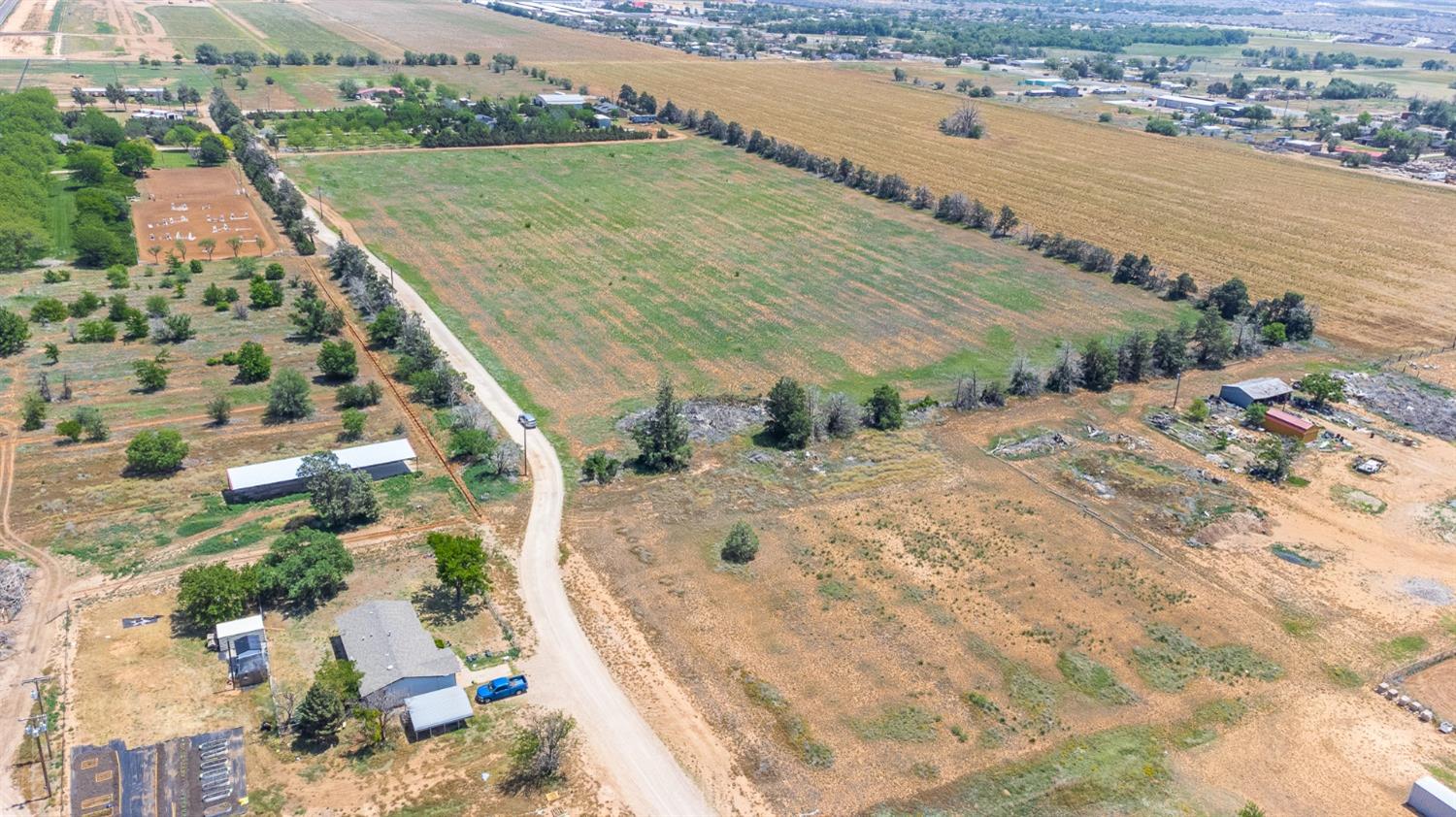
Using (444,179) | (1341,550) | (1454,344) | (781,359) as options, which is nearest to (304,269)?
(444,179)

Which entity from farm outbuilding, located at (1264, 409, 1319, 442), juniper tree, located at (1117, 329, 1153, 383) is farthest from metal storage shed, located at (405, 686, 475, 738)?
farm outbuilding, located at (1264, 409, 1319, 442)

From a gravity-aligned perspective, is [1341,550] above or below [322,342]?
above

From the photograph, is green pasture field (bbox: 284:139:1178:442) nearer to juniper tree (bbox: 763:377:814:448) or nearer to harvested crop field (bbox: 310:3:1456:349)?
juniper tree (bbox: 763:377:814:448)

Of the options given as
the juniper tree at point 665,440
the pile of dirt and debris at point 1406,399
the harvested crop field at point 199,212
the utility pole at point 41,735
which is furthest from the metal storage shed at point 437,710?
the harvested crop field at point 199,212

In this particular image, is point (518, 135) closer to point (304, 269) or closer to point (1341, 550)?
point (304, 269)

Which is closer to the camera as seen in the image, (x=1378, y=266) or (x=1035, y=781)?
(x=1035, y=781)

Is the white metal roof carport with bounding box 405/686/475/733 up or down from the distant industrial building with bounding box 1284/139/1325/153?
down

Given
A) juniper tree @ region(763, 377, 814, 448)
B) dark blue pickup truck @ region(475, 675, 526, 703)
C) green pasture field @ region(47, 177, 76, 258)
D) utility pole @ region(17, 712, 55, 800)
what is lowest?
green pasture field @ region(47, 177, 76, 258)

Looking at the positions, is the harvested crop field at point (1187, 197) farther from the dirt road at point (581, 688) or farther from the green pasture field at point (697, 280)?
the dirt road at point (581, 688)
